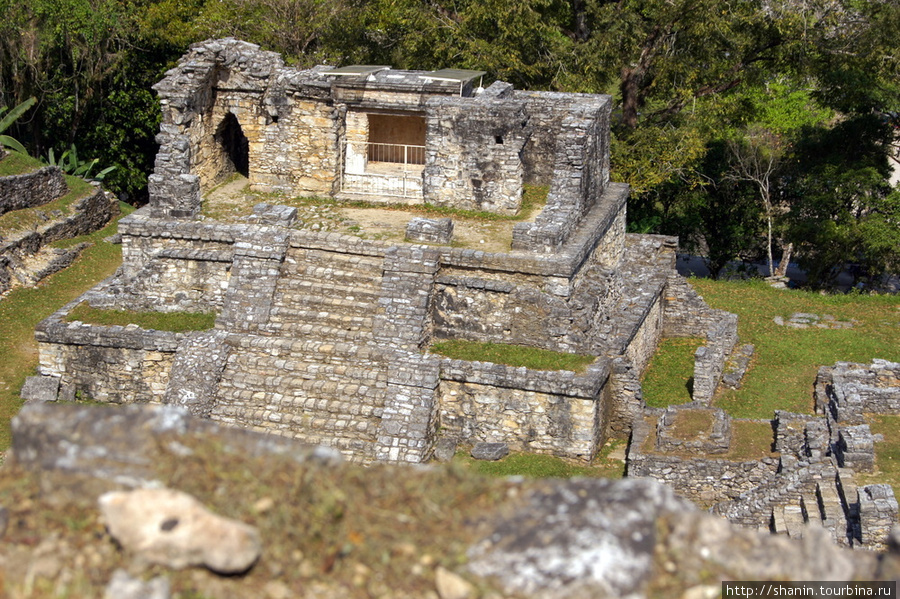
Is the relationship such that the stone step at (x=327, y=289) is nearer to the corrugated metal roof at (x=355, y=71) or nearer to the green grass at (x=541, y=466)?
the green grass at (x=541, y=466)

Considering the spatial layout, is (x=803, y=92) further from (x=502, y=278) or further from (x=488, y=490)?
(x=488, y=490)

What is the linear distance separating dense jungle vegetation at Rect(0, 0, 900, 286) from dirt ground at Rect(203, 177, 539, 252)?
682 cm

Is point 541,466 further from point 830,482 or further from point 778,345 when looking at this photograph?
point 778,345

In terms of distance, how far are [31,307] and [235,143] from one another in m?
4.84

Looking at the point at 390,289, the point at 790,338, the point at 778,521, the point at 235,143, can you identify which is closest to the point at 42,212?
the point at 235,143

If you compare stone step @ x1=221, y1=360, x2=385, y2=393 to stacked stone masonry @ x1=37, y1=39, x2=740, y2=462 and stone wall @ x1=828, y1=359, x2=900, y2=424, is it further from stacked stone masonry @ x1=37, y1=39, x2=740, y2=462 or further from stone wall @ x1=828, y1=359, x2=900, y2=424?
stone wall @ x1=828, y1=359, x2=900, y2=424

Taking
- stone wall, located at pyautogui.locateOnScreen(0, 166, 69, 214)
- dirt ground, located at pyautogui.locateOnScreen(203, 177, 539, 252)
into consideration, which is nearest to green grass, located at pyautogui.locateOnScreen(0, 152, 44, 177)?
stone wall, located at pyautogui.locateOnScreen(0, 166, 69, 214)

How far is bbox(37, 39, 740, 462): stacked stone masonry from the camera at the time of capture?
664 inches

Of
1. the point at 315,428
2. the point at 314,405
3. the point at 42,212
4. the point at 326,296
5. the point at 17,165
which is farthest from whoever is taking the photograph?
the point at 17,165

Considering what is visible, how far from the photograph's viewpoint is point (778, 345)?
2144 centimetres

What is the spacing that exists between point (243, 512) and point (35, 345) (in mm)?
13595

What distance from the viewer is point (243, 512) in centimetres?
748

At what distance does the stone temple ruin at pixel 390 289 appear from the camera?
16.8 metres

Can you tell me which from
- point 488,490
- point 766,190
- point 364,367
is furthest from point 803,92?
point 488,490
